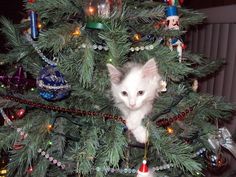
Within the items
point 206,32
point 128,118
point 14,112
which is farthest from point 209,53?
point 14,112

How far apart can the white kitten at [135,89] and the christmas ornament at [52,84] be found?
0.49 ft

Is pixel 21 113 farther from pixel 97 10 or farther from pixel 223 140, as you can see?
pixel 223 140

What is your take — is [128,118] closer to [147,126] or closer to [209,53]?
[147,126]

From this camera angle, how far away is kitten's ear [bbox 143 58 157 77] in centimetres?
77

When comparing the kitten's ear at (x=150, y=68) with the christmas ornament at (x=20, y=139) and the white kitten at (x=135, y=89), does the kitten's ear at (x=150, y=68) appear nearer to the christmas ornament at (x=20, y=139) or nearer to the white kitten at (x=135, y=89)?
the white kitten at (x=135, y=89)

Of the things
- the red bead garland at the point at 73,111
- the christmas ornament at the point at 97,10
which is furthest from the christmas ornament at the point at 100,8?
the red bead garland at the point at 73,111

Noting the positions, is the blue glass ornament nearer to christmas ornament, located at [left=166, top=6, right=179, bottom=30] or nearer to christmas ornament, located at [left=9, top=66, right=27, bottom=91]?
christmas ornament, located at [left=9, top=66, right=27, bottom=91]

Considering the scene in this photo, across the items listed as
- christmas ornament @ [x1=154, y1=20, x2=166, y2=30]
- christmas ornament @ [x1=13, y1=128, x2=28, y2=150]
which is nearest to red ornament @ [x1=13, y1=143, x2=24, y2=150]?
christmas ornament @ [x1=13, y1=128, x2=28, y2=150]

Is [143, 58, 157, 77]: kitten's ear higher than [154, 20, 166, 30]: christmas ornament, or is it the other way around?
[154, 20, 166, 30]: christmas ornament

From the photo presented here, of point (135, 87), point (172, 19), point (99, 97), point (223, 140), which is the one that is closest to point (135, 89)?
point (135, 87)

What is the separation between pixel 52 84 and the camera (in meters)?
0.71

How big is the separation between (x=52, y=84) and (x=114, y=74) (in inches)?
7.1

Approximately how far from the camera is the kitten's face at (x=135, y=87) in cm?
84

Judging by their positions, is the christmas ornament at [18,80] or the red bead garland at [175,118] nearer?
the red bead garland at [175,118]
